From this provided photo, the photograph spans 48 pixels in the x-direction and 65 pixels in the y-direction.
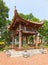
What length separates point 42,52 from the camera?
12.8 metres

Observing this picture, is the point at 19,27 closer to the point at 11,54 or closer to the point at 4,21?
the point at 11,54

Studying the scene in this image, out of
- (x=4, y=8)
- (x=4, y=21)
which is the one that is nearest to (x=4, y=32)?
(x=4, y=21)

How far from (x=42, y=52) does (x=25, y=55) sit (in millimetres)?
2844

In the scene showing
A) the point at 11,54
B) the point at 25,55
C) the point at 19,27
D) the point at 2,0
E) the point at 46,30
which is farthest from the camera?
the point at 46,30

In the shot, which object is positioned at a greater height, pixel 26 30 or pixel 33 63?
pixel 26 30

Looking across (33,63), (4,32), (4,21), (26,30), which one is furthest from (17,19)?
(4,32)

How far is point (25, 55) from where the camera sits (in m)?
10.4

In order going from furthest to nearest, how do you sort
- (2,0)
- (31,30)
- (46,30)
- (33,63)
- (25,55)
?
(46,30) < (2,0) < (31,30) < (25,55) < (33,63)

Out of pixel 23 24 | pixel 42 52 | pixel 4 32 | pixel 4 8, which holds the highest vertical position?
pixel 4 8

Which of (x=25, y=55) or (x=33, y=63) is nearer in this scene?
(x=33, y=63)

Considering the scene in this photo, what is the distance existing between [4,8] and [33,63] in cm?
1122

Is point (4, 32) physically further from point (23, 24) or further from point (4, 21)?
point (23, 24)

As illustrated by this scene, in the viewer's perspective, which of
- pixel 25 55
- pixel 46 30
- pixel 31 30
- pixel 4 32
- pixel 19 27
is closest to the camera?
pixel 25 55

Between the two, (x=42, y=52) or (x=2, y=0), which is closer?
(x=42, y=52)
